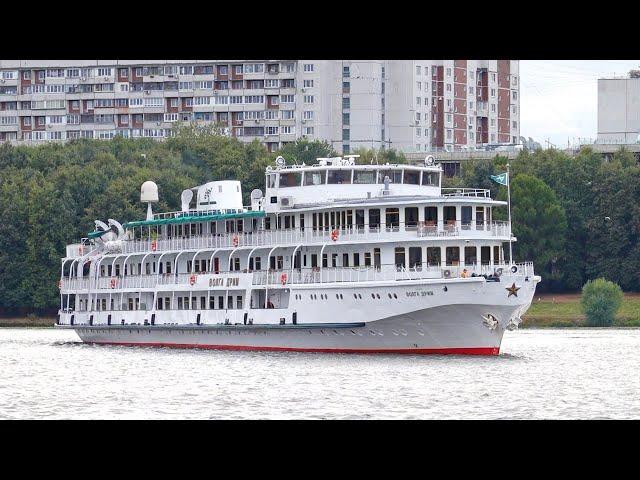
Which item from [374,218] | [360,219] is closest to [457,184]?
[360,219]

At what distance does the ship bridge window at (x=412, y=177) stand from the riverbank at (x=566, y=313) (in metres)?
37.8

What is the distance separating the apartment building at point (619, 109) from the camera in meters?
150

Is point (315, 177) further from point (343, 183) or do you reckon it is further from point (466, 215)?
point (466, 215)

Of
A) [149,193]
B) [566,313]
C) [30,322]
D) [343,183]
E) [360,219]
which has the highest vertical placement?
[149,193]

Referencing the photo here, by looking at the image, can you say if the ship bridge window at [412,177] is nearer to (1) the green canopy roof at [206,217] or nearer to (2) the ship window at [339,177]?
(2) the ship window at [339,177]

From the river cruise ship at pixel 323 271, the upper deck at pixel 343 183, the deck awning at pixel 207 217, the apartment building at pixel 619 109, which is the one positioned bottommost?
the river cruise ship at pixel 323 271

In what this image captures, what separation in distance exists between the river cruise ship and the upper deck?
0.06m

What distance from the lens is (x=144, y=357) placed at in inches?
2813

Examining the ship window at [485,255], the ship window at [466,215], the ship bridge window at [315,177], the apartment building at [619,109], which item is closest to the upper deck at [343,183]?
the ship bridge window at [315,177]

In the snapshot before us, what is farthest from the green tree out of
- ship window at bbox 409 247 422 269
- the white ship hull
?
ship window at bbox 409 247 422 269

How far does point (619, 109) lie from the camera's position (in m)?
151

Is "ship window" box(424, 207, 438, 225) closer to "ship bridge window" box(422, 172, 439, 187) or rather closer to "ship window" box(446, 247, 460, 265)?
"ship window" box(446, 247, 460, 265)

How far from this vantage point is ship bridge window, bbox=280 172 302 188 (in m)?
71.1

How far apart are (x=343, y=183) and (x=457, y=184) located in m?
63.6
